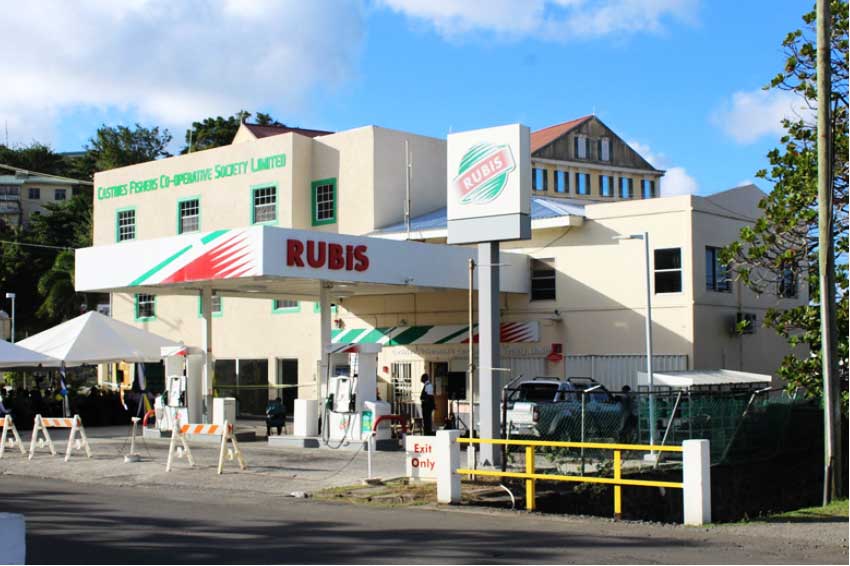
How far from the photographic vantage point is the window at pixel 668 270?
29.7 m

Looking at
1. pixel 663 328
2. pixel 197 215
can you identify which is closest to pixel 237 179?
pixel 197 215

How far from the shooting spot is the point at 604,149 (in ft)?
300

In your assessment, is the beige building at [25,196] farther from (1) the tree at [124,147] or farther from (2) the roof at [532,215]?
(2) the roof at [532,215]

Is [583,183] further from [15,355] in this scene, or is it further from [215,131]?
[15,355]

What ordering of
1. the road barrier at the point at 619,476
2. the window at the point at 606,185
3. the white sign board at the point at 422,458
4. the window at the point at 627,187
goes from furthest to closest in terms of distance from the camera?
1. the window at the point at 627,187
2. the window at the point at 606,185
3. the white sign board at the point at 422,458
4. the road barrier at the point at 619,476

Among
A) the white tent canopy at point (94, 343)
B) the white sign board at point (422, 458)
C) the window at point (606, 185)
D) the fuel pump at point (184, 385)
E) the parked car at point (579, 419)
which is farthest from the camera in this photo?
the window at point (606, 185)

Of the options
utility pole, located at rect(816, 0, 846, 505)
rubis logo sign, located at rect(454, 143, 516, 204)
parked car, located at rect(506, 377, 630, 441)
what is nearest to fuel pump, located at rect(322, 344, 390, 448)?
parked car, located at rect(506, 377, 630, 441)

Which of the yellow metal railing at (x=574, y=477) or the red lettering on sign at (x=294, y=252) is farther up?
the red lettering on sign at (x=294, y=252)

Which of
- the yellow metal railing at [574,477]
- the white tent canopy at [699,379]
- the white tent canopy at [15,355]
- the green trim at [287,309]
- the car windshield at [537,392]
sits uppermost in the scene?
the green trim at [287,309]

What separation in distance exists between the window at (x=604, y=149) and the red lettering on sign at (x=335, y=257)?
225 ft

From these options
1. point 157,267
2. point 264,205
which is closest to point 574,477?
point 157,267

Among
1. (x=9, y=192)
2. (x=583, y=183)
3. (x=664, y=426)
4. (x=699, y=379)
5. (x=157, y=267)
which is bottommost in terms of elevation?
(x=664, y=426)

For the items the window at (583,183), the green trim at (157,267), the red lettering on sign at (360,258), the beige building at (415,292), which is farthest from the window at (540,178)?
the green trim at (157,267)

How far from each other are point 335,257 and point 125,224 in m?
18.7
